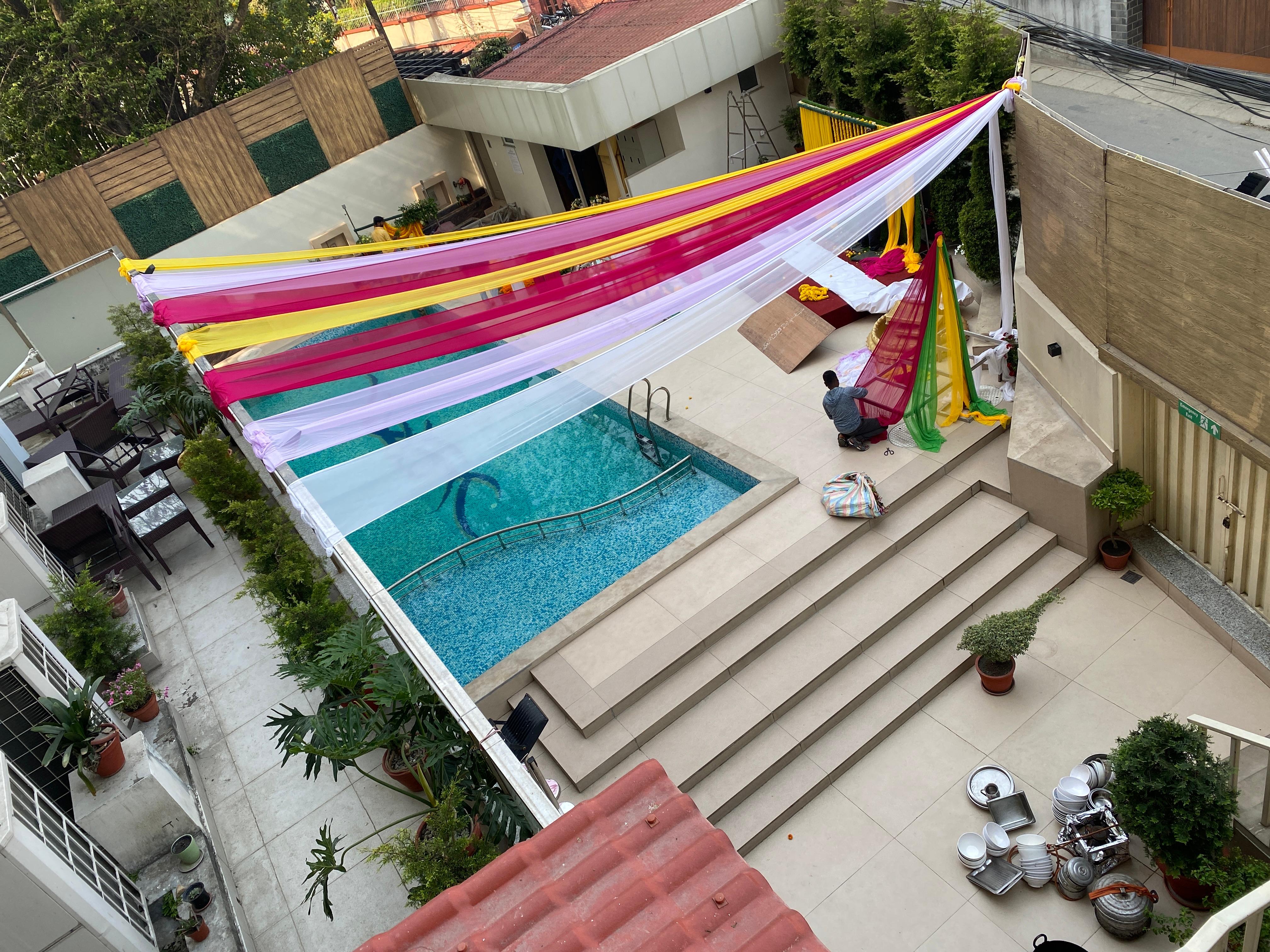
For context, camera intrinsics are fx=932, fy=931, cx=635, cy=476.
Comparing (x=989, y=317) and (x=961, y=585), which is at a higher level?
(x=989, y=317)

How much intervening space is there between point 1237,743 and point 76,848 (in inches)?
237

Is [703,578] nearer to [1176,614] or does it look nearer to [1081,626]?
[1081,626]

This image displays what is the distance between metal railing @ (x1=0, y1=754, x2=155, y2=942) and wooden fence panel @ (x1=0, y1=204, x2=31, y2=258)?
10.7 m

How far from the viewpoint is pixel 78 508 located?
895 cm

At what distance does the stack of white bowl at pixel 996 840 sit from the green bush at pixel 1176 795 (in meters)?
0.76

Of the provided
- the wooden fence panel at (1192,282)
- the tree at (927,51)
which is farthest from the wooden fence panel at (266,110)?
the wooden fence panel at (1192,282)

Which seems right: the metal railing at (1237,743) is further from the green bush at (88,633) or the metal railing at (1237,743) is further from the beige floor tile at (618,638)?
the green bush at (88,633)

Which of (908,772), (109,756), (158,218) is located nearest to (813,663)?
(908,772)

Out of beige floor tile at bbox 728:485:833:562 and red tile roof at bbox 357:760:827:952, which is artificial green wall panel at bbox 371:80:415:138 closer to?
beige floor tile at bbox 728:485:833:562

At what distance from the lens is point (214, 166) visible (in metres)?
14.3

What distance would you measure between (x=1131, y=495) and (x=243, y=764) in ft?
21.5

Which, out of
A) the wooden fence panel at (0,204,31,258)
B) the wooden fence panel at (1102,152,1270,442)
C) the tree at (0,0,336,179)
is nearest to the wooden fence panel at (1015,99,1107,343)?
the wooden fence panel at (1102,152,1270,442)

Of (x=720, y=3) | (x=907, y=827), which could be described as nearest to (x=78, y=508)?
(x=907, y=827)

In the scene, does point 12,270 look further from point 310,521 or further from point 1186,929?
point 1186,929
